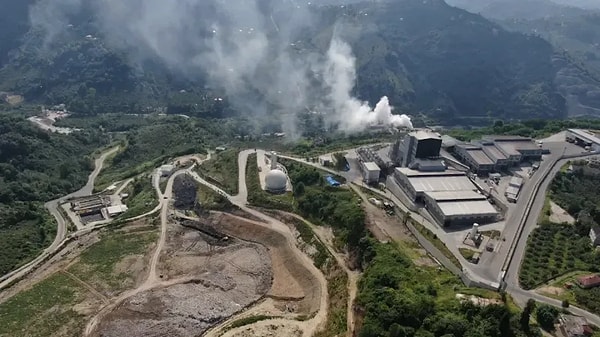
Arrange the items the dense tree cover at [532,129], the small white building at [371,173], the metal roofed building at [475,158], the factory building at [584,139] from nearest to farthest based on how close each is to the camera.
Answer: the small white building at [371,173] → the metal roofed building at [475,158] → the factory building at [584,139] → the dense tree cover at [532,129]

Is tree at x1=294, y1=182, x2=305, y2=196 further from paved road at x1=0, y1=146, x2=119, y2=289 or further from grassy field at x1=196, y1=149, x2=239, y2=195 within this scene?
paved road at x1=0, y1=146, x2=119, y2=289

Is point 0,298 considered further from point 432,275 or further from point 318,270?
point 432,275

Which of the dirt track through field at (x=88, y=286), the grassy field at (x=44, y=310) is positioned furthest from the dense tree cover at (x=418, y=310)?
the grassy field at (x=44, y=310)

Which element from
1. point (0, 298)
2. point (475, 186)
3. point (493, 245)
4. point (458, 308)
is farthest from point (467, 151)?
point (0, 298)

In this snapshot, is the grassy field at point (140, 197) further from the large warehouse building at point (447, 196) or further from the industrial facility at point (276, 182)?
the large warehouse building at point (447, 196)

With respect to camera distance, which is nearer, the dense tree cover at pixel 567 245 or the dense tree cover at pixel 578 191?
the dense tree cover at pixel 567 245
